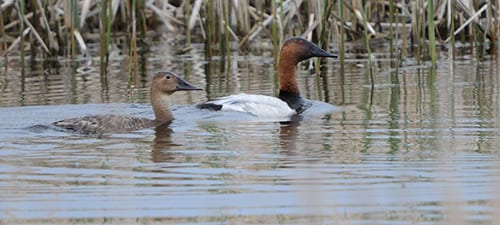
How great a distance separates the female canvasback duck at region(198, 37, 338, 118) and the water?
0.62 feet

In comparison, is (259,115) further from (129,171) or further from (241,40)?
(241,40)

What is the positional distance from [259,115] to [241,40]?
4.90 meters

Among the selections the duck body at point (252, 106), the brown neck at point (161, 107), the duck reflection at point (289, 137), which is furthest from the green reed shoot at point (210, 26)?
the duck reflection at point (289, 137)

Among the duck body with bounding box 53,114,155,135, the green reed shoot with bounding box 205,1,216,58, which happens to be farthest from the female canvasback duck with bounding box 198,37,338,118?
the green reed shoot with bounding box 205,1,216,58

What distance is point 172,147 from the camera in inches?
325

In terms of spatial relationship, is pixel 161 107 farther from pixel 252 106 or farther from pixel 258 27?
pixel 258 27

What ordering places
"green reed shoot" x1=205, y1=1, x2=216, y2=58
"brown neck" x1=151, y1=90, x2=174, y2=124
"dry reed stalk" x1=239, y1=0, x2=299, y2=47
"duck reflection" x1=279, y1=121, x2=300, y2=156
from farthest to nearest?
"dry reed stalk" x1=239, y1=0, x2=299, y2=47, "green reed shoot" x1=205, y1=1, x2=216, y2=58, "brown neck" x1=151, y1=90, x2=174, y2=124, "duck reflection" x1=279, y1=121, x2=300, y2=156

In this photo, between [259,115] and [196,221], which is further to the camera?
[259,115]

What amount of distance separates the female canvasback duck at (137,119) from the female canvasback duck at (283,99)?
1.19ft

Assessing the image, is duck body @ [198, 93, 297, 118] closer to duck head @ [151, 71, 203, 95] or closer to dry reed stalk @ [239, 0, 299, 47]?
duck head @ [151, 71, 203, 95]

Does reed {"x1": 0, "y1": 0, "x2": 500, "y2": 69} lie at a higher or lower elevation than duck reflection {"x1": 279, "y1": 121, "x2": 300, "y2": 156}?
higher

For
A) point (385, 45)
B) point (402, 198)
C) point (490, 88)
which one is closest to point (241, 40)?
point (385, 45)

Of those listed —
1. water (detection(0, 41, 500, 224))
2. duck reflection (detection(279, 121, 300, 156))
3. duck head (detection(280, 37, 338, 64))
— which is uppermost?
duck head (detection(280, 37, 338, 64))

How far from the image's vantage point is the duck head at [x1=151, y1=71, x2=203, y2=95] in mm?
10164
